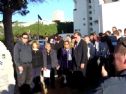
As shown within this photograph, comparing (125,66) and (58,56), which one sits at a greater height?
(125,66)

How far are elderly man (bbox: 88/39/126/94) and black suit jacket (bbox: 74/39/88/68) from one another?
1121cm

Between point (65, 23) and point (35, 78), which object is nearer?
point (35, 78)

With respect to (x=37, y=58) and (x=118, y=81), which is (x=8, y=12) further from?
(x=118, y=81)

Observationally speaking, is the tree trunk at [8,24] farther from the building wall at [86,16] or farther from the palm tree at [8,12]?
the building wall at [86,16]

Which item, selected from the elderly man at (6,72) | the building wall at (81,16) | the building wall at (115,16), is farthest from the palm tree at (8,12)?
the building wall at (81,16)

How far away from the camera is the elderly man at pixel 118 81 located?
3.12 meters

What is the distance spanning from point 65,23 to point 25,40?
7454 centimetres

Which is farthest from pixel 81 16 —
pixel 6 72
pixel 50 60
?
pixel 6 72

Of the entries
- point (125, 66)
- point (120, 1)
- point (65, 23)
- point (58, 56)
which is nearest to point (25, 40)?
point (58, 56)

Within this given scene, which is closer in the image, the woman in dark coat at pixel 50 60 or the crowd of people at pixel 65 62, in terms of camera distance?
the crowd of people at pixel 65 62

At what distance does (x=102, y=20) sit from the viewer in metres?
74.3

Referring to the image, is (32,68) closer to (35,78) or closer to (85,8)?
(35,78)

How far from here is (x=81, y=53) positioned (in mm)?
14805

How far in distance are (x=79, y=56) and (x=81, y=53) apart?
4.1 inches
